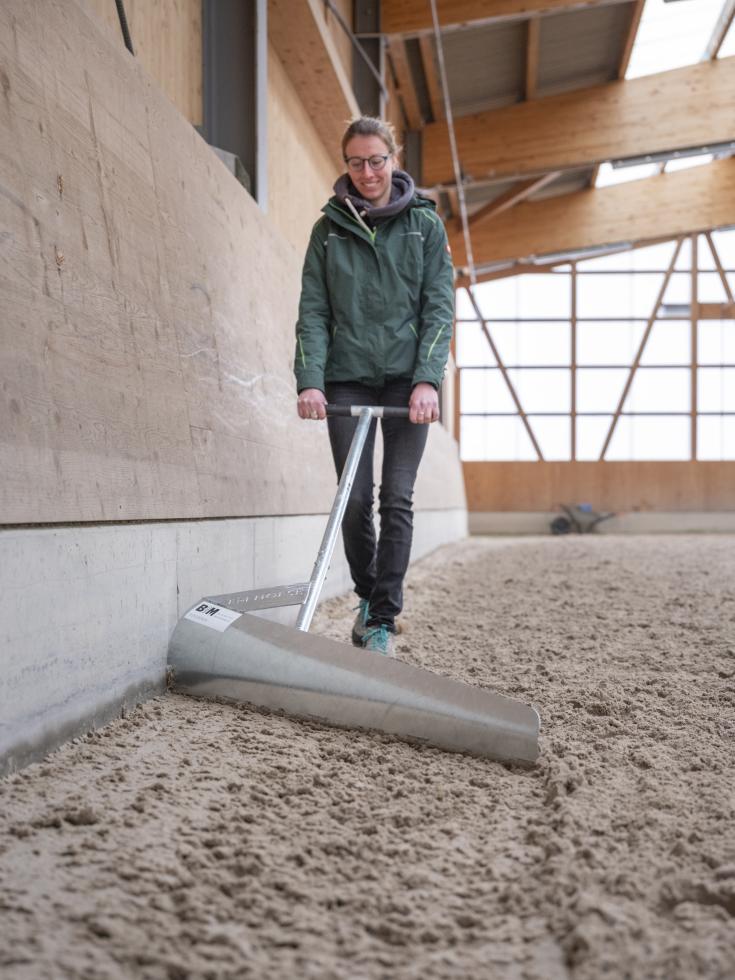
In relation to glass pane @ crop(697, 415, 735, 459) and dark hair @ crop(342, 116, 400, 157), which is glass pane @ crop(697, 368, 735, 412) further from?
dark hair @ crop(342, 116, 400, 157)

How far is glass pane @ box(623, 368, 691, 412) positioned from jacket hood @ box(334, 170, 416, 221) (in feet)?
45.3

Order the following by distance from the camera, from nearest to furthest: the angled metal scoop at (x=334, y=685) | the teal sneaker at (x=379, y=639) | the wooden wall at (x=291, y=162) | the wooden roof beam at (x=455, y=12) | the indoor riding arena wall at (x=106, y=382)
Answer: the indoor riding arena wall at (x=106, y=382)
the angled metal scoop at (x=334, y=685)
the teal sneaker at (x=379, y=639)
the wooden wall at (x=291, y=162)
the wooden roof beam at (x=455, y=12)

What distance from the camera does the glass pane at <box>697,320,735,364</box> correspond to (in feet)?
51.7

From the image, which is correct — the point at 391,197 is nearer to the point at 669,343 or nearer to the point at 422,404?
the point at 422,404

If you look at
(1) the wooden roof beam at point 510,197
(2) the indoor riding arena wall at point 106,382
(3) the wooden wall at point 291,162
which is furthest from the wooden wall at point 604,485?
(2) the indoor riding arena wall at point 106,382

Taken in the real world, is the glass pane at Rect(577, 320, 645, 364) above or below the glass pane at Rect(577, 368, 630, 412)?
above

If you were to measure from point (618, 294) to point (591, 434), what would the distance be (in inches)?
97.4

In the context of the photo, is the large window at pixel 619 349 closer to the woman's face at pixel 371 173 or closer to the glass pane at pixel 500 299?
the glass pane at pixel 500 299

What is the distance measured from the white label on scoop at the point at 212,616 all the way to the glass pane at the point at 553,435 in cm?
1421

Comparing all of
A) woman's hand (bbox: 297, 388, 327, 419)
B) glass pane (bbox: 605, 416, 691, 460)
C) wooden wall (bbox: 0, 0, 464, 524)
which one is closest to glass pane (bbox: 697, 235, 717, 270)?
glass pane (bbox: 605, 416, 691, 460)

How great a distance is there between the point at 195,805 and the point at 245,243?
2.12 m

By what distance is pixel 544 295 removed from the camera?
15.8 meters

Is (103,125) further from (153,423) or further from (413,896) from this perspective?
(413,896)

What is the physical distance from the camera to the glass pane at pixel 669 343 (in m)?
15.8
